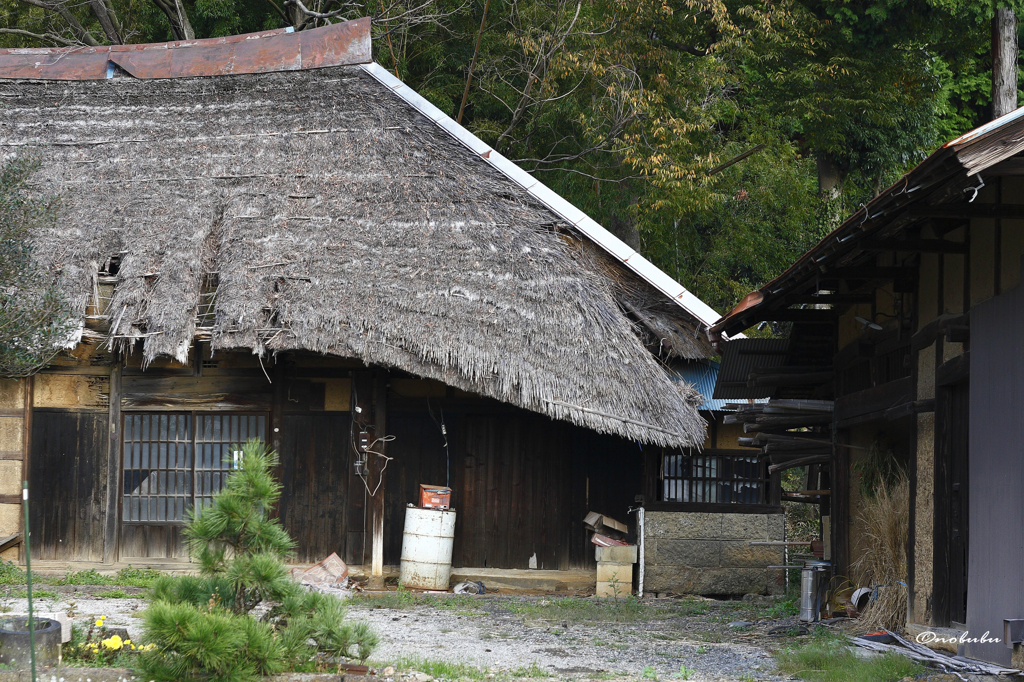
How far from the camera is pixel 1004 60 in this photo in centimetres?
1497

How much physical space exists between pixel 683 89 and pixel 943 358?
10385mm

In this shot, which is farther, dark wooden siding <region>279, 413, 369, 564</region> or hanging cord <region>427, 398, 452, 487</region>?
hanging cord <region>427, 398, 452, 487</region>

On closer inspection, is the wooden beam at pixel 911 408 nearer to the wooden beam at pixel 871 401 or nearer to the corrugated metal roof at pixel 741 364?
the wooden beam at pixel 871 401

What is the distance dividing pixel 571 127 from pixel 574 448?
291 inches

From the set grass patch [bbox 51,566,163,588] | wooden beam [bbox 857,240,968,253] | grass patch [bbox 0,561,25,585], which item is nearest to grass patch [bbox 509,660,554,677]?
wooden beam [bbox 857,240,968,253]

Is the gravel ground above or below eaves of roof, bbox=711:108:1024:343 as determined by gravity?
below

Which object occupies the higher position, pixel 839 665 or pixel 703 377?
pixel 703 377

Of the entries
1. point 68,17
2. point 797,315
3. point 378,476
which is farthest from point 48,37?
point 797,315

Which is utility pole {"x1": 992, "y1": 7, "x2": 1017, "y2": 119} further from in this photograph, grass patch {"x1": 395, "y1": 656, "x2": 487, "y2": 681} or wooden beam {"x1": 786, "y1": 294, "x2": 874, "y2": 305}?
grass patch {"x1": 395, "y1": 656, "x2": 487, "y2": 681}

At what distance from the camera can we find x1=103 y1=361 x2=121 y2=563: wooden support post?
11.2 meters

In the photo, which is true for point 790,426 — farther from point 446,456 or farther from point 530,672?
point 530,672

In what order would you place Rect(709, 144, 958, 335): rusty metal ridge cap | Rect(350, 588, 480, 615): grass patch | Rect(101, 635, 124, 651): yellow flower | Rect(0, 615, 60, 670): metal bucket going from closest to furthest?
Rect(709, 144, 958, 335): rusty metal ridge cap < Rect(0, 615, 60, 670): metal bucket < Rect(101, 635, 124, 651): yellow flower < Rect(350, 588, 480, 615): grass patch

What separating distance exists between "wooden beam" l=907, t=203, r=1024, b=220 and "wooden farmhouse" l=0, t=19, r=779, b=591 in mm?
4834

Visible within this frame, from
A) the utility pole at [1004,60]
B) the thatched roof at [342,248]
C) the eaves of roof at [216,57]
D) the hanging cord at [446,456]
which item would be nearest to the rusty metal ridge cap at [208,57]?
the eaves of roof at [216,57]
